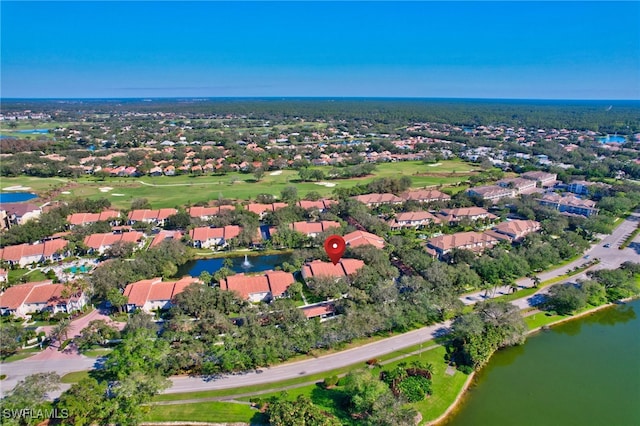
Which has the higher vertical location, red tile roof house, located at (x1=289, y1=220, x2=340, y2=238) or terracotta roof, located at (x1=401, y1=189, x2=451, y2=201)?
terracotta roof, located at (x1=401, y1=189, x2=451, y2=201)

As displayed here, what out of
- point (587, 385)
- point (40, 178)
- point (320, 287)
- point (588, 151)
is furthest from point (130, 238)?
point (588, 151)

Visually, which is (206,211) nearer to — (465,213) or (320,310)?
(320,310)

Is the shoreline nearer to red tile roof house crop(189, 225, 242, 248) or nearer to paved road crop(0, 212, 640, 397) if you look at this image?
paved road crop(0, 212, 640, 397)

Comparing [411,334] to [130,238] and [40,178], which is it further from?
[40,178]

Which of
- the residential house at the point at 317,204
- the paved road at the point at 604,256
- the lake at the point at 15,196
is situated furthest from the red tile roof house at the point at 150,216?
the paved road at the point at 604,256

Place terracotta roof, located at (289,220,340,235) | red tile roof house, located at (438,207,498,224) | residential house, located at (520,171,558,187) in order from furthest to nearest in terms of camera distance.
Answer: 1. residential house, located at (520,171,558,187)
2. red tile roof house, located at (438,207,498,224)
3. terracotta roof, located at (289,220,340,235)

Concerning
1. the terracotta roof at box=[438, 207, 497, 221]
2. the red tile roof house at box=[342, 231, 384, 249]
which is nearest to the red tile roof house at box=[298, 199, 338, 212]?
the red tile roof house at box=[342, 231, 384, 249]
